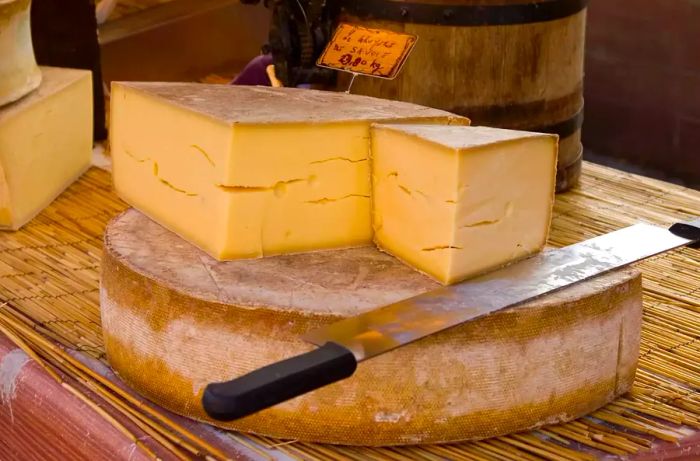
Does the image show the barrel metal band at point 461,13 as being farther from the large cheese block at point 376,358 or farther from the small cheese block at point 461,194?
the large cheese block at point 376,358

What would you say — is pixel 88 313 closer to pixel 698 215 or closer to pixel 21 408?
pixel 21 408

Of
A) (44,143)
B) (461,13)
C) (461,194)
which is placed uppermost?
(461,13)

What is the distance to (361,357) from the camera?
3.20 feet

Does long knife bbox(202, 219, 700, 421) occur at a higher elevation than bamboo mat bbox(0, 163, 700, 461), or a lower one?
higher

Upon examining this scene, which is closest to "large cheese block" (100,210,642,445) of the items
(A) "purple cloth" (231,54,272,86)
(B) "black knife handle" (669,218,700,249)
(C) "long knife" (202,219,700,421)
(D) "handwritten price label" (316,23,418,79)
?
(C) "long knife" (202,219,700,421)

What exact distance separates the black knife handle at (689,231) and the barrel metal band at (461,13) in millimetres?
535

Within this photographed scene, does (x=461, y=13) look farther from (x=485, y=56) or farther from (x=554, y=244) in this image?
(x=554, y=244)

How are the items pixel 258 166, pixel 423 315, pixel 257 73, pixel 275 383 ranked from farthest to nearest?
pixel 257 73 → pixel 258 166 → pixel 423 315 → pixel 275 383

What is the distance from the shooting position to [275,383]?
0.90 m

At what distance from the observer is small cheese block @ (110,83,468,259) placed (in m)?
1.18

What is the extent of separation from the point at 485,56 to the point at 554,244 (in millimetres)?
327

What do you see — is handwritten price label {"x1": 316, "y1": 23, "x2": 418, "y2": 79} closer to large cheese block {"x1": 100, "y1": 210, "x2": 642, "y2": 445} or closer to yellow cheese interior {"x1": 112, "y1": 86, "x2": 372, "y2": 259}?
yellow cheese interior {"x1": 112, "y1": 86, "x2": 372, "y2": 259}

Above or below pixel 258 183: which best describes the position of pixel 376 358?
below

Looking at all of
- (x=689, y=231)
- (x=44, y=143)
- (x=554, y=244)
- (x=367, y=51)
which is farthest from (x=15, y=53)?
(x=689, y=231)
